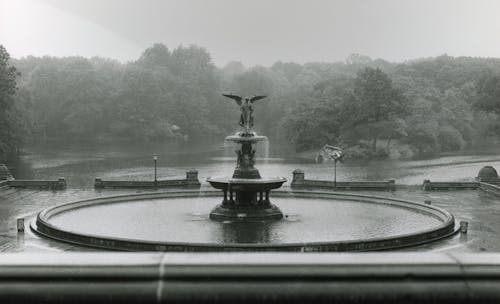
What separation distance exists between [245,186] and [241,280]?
23228 mm

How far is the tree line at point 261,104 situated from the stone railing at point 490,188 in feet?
69.1

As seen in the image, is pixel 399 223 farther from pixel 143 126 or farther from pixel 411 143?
pixel 143 126

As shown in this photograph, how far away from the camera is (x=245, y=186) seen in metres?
26.4

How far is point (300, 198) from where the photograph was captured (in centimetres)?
3531

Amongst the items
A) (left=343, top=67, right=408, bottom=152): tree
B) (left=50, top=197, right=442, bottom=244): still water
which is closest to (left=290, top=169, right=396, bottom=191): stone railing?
(left=50, top=197, right=442, bottom=244): still water

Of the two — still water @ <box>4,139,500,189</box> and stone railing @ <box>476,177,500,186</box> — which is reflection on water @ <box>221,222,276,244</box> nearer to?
stone railing @ <box>476,177,500,186</box>

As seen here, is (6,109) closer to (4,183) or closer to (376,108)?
(4,183)

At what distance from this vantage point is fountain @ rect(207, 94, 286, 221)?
26547 millimetres

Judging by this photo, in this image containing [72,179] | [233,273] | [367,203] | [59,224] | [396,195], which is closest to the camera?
[233,273]

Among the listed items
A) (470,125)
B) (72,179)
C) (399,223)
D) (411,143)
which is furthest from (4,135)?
(470,125)

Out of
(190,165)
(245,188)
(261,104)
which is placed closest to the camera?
(245,188)

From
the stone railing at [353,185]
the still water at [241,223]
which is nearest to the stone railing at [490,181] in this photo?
the stone railing at [353,185]

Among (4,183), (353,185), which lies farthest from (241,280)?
(4,183)

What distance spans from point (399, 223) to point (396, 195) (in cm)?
1320
